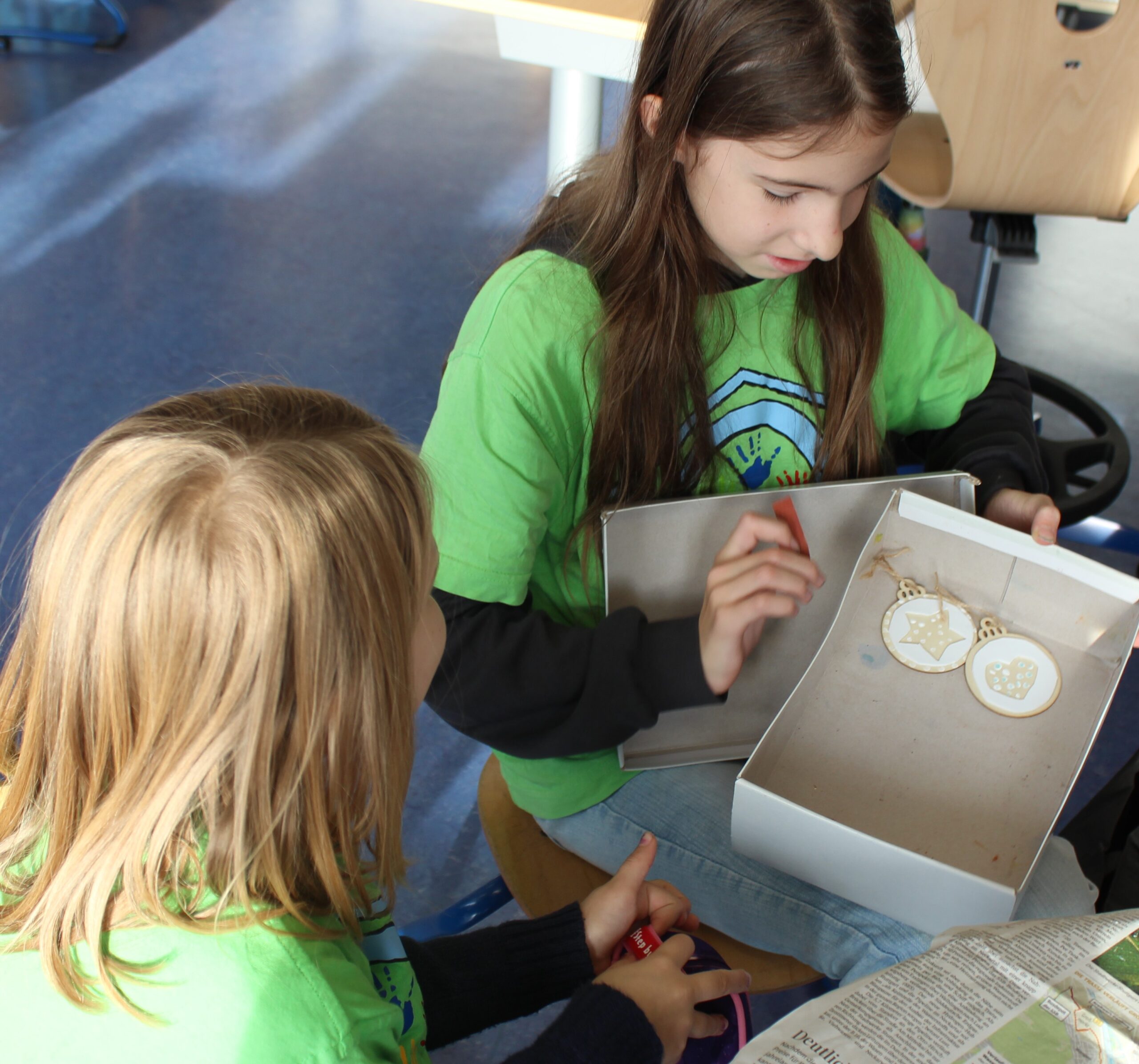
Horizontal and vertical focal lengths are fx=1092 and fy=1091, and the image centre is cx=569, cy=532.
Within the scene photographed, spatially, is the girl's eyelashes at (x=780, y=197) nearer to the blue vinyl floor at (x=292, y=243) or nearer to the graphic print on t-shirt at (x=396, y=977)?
the graphic print on t-shirt at (x=396, y=977)

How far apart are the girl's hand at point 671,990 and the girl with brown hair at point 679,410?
0.12 meters

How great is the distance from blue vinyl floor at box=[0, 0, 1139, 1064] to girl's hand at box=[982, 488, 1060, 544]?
681 mm

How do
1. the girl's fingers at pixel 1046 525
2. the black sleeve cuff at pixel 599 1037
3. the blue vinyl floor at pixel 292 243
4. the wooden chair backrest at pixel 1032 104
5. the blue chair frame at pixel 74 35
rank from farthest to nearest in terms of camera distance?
the blue chair frame at pixel 74 35 → the blue vinyl floor at pixel 292 243 → the wooden chair backrest at pixel 1032 104 → the girl's fingers at pixel 1046 525 → the black sleeve cuff at pixel 599 1037

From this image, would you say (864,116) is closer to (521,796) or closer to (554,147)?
(521,796)

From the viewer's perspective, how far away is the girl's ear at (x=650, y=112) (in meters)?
0.75

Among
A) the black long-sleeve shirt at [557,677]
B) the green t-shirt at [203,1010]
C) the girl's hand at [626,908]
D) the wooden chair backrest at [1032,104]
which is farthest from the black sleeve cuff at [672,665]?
the wooden chair backrest at [1032,104]

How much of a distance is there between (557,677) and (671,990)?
229 mm

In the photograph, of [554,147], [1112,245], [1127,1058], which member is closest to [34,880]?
[1127,1058]

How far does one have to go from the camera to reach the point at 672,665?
780 millimetres

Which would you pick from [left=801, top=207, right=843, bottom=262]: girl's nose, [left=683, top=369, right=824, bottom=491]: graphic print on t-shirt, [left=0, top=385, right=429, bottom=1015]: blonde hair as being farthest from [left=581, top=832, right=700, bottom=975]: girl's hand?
[left=801, top=207, right=843, bottom=262]: girl's nose

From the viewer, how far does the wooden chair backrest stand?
4.05 ft

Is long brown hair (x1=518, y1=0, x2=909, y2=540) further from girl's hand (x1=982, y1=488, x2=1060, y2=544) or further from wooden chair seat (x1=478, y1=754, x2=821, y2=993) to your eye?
wooden chair seat (x1=478, y1=754, x2=821, y2=993)

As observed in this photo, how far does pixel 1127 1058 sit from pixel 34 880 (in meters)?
0.55

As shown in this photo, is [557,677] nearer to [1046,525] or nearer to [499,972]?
[499,972]
